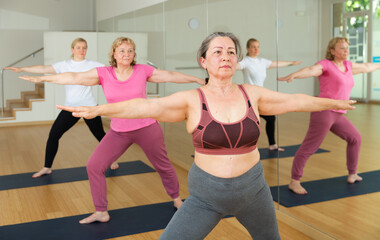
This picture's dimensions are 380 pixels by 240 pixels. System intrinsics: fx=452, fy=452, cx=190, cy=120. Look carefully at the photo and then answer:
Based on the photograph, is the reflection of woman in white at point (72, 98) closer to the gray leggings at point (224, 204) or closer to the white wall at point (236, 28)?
the white wall at point (236, 28)

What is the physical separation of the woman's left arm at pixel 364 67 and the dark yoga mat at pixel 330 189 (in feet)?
1.90

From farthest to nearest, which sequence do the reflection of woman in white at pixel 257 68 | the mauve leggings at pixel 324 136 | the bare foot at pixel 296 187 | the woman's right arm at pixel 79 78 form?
the reflection of woman in white at pixel 257 68 < the woman's right arm at pixel 79 78 < the bare foot at pixel 296 187 < the mauve leggings at pixel 324 136

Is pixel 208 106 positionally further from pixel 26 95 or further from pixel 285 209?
pixel 26 95

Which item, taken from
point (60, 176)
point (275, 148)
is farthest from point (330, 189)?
point (60, 176)

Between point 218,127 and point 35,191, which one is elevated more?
point 218,127

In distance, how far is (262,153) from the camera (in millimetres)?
3639

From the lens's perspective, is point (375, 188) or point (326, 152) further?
point (326, 152)

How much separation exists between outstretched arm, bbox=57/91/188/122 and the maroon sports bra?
10 centimetres

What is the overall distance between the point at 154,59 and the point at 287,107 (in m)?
4.11

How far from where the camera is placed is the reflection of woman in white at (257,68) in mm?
3396

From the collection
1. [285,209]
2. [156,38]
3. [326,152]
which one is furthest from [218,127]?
[156,38]

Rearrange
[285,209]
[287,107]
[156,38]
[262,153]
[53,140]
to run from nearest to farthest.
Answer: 1. [287,107]
2. [285,209]
3. [262,153]
4. [53,140]
5. [156,38]

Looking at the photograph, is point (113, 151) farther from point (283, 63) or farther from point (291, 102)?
point (291, 102)

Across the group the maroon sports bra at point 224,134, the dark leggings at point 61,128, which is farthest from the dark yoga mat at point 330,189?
the dark leggings at point 61,128
